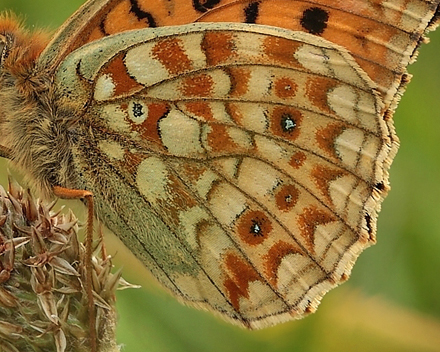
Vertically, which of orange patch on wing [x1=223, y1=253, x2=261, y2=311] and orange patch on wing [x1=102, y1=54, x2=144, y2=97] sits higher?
orange patch on wing [x1=102, y1=54, x2=144, y2=97]

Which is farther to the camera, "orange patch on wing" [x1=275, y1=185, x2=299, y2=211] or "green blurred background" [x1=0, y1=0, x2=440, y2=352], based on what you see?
"green blurred background" [x1=0, y1=0, x2=440, y2=352]

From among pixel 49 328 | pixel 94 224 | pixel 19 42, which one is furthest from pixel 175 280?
pixel 19 42

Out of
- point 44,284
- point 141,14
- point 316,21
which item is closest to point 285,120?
point 316,21

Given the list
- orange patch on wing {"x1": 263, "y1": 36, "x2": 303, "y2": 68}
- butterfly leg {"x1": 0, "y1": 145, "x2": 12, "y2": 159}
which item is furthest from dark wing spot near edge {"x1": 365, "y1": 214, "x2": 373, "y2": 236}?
butterfly leg {"x1": 0, "y1": 145, "x2": 12, "y2": 159}

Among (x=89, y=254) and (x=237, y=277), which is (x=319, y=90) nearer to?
(x=237, y=277)

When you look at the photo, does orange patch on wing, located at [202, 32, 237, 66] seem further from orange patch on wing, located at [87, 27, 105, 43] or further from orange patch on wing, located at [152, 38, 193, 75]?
orange patch on wing, located at [87, 27, 105, 43]
